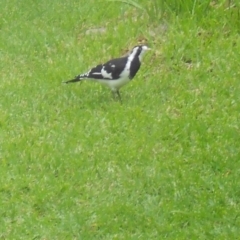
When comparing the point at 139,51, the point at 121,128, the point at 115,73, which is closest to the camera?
the point at 121,128

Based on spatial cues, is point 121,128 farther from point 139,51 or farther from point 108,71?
point 139,51

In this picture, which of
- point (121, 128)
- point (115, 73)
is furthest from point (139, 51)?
point (121, 128)

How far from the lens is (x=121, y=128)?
7688 millimetres

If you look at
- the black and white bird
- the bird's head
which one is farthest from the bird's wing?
the bird's head

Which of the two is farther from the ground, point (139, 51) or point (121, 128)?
point (139, 51)

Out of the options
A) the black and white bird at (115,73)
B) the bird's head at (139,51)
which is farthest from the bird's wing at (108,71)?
the bird's head at (139,51)

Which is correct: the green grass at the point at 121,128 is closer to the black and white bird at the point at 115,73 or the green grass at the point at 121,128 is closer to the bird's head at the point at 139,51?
the black and white bird at the point at 115,73

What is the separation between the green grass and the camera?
248 inches

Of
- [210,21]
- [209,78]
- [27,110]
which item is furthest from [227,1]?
[27,110]

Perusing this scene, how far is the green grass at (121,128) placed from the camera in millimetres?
6305

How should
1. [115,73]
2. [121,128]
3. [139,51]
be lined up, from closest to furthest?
[121,128], [115,73], [139,51]

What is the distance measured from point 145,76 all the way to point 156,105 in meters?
0.82

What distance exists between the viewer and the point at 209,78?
864 centimetres

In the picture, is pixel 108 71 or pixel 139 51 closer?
pixel 108 71
